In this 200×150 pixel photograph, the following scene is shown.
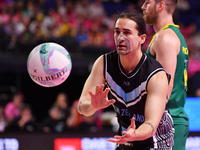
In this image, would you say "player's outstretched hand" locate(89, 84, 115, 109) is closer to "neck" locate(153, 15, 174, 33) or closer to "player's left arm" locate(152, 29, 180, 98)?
"player's left arm" locate(152, 29, 180, 98)

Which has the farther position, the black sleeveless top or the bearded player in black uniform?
the black sleeveless top

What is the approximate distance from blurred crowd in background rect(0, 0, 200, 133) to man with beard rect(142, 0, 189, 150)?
4266mm

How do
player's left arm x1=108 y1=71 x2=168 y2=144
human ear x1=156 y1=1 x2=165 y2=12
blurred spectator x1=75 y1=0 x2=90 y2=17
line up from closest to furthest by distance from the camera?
1. player's left arm x1=108 y1=71 x2=168 y2=144
2. human ear x1=156 y1=1 x2=165 y2=12
3. blurred spectator x1=75 y1=0 x2=90 y2=17

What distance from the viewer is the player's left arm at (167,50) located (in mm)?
3340

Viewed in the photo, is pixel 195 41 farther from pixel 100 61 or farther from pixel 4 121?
pixel 100 61

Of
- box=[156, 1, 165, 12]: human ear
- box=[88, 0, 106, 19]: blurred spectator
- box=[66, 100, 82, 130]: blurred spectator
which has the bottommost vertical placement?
box=[66, 100, 82, 130]: blurred spectator

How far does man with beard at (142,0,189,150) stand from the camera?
3.38 m

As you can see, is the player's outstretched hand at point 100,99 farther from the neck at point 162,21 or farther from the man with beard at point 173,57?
the neck at point 162,21

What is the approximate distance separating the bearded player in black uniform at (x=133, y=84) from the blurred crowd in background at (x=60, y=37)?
4315 millimetres

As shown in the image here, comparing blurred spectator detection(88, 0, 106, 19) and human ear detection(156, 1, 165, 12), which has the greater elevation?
blurred spectator detection(88, 0, 106, 19)

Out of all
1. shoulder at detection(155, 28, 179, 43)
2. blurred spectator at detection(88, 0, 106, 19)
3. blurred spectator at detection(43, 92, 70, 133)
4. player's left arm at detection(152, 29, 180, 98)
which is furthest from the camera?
blurred spectator at detection(88, 0, 106, 19)

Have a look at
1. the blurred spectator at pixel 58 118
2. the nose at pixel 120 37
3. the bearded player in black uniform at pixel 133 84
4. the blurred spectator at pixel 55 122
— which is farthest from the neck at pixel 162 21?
the blurred spectator at pixel 55 122

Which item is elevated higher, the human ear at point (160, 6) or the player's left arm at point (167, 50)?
the human ear at point (160, 6)

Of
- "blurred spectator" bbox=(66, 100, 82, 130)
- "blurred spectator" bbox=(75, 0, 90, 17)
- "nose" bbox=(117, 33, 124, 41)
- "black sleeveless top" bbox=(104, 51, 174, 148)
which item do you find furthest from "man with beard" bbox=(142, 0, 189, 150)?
"blurred spectator" bbox=(75, 0, 90, 17)
